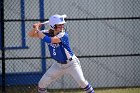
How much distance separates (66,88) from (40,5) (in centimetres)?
196

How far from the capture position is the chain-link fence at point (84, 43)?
9469 mm

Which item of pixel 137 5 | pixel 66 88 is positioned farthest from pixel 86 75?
pixel 137 5

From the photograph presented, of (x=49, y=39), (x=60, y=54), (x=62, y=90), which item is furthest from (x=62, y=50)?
(x=62, y=90)

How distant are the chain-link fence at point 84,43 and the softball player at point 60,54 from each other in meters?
2.17

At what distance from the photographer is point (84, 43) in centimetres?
972

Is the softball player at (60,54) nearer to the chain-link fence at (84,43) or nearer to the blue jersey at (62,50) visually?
the blue jersey at (62,50)

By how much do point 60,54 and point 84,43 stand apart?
2655 mm

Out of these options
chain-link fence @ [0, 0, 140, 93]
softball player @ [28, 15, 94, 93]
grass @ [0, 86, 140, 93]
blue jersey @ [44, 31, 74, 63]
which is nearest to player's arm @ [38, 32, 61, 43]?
softball player @ [28, 15, 94, 93]

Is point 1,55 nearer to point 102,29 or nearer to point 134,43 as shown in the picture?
point 102,29

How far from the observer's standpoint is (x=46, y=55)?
9.62 meters

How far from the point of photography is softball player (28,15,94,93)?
23.0 feet

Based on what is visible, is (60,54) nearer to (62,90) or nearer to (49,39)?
(49,39)

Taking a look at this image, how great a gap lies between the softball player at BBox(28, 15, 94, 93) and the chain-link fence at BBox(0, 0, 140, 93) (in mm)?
2165

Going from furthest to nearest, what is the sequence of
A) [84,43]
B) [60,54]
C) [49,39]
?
1. [84,43]
2. [60,54]
3. [49,39]
